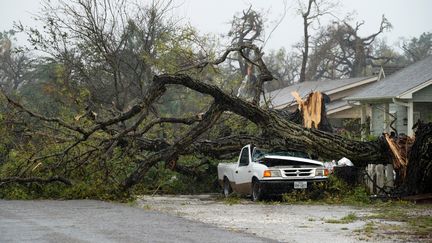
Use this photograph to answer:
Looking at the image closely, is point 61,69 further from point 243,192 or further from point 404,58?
point 404,58

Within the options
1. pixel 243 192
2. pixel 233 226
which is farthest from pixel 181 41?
pixel 233 226

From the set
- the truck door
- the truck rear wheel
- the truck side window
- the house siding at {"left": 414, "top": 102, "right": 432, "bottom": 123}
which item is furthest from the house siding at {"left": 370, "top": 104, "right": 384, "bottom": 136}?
the truck door

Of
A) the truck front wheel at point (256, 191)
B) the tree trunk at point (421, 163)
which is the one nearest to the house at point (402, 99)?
the tree trunk at point (421, 163)

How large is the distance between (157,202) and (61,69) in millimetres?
14993

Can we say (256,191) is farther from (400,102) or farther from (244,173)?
(400,102)

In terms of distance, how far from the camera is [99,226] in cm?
1255

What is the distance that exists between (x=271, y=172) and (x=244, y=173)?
4.45ft

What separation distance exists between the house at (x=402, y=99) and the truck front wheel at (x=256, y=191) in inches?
393

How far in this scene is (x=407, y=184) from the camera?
19312 millimetres

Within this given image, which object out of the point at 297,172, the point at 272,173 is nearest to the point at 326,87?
the point at 297,172

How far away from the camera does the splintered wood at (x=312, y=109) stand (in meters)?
23.8

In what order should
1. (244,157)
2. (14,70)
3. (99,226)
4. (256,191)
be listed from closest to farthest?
(99,226), (256,191), (244,157), (14,70)

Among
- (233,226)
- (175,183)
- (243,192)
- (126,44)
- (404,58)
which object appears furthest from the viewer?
(404,58)

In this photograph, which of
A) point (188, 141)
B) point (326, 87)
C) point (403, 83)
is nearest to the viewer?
point (188, 141)
